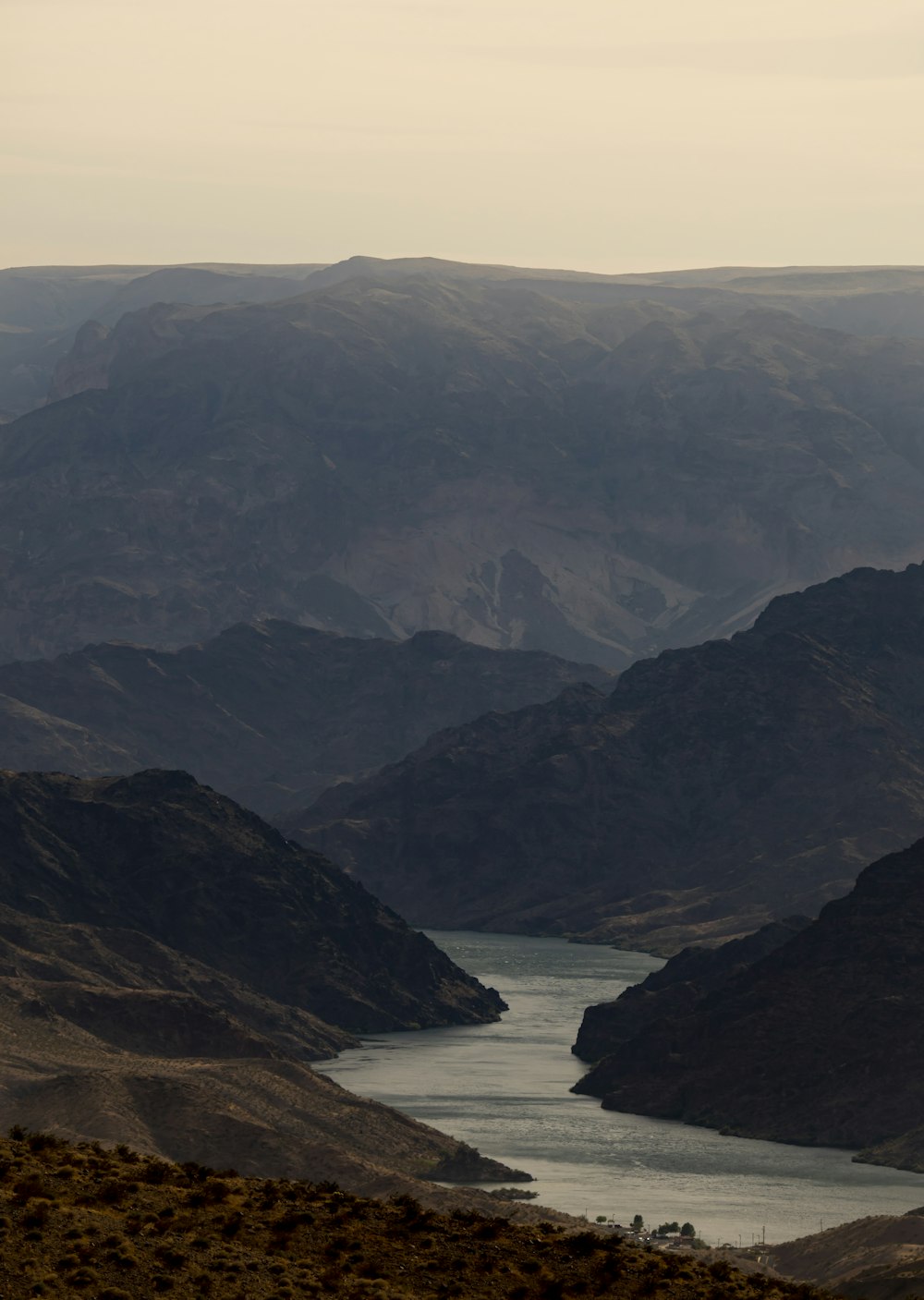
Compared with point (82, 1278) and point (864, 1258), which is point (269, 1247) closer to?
point (82, 1278)

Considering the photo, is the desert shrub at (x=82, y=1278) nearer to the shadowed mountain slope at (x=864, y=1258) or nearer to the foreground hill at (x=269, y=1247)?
the foreground hill at (x=269, y=1247)

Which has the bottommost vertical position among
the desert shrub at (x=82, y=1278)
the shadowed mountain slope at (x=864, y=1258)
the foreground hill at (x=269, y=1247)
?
the shadowed mountain slope at (x=864, y=1258)

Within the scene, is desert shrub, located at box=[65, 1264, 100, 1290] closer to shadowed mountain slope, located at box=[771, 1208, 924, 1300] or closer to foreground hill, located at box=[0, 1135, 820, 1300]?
foreground hill, located at box=[0, 1135, 820, 1300]

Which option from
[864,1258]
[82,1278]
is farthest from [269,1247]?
[864,1258]

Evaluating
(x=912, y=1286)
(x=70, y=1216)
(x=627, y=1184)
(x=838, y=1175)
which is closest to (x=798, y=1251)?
(x=912, y=1286)

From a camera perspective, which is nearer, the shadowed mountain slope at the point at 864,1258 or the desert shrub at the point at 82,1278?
the desert shrub at the point at 82,1278

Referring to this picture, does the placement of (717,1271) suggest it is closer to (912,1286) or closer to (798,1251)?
(912,1286)

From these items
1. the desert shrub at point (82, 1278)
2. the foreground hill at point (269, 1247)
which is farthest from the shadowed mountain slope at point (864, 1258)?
the desert shrub at point (82, 1278)

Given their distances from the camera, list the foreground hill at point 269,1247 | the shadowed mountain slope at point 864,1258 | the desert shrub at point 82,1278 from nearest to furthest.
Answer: the desert shrub at point 82,1278, the foreground hill at point 269,1247, the shadowed mountain slope at point 864,1258

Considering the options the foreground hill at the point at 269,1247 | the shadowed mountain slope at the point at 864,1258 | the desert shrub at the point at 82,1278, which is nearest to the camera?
the desert shrub at the point at 82,1278
